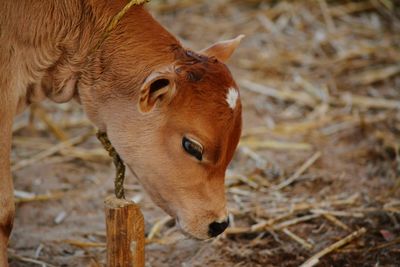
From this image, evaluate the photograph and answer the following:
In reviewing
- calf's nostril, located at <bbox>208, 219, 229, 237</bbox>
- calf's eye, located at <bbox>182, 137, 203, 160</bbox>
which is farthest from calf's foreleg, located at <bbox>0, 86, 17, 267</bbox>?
calf's nostril, located at <bbox>208, 219, 229, 237</bbox>

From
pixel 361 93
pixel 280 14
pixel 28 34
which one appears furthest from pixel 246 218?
pixel 280 14

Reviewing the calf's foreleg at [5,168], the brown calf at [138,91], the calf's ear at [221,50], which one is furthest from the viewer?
the calf's ear at [221,50]

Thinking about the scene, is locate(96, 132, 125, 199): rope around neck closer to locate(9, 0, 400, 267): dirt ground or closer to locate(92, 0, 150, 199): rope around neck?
locate(92, 0, 150, 199): rope around neck

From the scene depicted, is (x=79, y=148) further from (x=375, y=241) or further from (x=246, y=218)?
(x=375, y=241)

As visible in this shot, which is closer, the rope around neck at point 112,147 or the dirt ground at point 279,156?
the rope around neck at point 112,147

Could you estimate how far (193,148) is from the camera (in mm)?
3479

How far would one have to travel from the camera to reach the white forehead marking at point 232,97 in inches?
137

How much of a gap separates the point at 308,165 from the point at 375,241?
4.39ft

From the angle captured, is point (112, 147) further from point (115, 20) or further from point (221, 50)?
point (221, 50)

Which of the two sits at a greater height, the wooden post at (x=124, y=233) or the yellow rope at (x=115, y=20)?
the yellow rope at (x=115, y=20)

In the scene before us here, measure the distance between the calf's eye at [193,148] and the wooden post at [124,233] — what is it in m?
0.39

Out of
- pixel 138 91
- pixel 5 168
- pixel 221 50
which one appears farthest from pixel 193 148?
pixel 5 168

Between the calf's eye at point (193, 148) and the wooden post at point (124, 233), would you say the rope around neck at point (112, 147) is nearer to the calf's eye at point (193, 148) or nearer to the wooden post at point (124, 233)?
the wooden post at point (124, 233)

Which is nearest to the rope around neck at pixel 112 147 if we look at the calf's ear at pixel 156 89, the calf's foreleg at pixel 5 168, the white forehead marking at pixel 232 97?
the calf's ear at pixel 156 89
